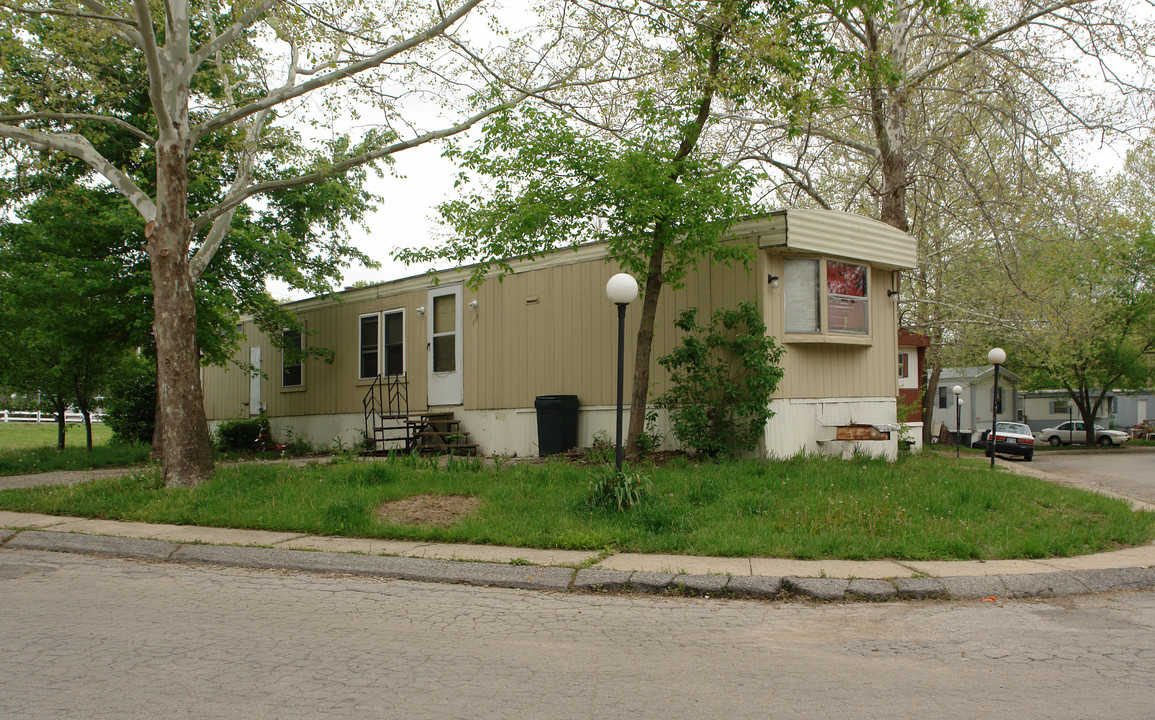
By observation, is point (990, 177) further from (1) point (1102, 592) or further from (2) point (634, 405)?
(1) point (1102, 592)

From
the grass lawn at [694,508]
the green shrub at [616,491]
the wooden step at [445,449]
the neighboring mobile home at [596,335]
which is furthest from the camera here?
the wooden step at [445,449]

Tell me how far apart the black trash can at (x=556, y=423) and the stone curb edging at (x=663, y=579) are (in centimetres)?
668

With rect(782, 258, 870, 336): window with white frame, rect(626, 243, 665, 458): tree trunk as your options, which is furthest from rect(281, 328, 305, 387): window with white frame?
rect(782, 258, 870, 336): window with white frame

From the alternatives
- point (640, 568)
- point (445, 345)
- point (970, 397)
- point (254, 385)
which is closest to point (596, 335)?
point (445, 345)

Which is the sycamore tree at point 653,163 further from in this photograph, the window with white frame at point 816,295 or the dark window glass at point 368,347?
the dark window glass at point 368,347

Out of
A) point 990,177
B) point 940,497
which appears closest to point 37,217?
point 940,497

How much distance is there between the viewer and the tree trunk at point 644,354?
11.8 m

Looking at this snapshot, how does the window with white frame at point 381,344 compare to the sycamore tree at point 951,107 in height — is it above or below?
below

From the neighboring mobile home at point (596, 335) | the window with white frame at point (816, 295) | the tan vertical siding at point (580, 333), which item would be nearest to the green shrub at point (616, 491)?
the neighboring mobile home at point (596, 335)

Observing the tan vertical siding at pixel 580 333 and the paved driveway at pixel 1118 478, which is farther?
the paved driveway at pixel 1118 478

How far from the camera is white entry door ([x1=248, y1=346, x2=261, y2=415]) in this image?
69.1ft

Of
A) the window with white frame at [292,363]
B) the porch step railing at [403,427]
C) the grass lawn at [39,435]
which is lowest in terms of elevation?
the grass lawn at [39,435]

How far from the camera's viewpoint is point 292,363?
62.6ft

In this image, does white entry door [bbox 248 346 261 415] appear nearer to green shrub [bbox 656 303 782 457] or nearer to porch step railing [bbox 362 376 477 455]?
porch step railing [bbox 362 376 477 455]
